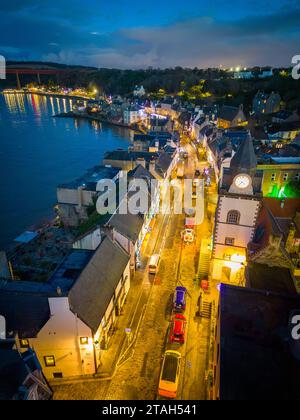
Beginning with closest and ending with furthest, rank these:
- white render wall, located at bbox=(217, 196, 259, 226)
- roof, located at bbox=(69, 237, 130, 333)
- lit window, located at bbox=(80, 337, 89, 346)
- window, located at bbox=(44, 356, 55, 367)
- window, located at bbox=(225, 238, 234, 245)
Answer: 1. lit window, located at bbox=(80, 337, 89, 346)
2. roof, located at bbox=(69, 237, 130, 333)
3. window, located at bbox=(44, 356, 55, 367)
4. white render wall, located at bbox=(217, 196, 259, 226)
5. window, located at bbox=(225, 238, 234, 245)

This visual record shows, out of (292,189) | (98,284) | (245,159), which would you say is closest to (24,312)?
(98,284)

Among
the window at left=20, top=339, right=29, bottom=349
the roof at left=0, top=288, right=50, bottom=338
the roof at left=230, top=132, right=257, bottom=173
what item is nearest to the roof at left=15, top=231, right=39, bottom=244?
the roof at left=0, top=288, right=50, bottom=338

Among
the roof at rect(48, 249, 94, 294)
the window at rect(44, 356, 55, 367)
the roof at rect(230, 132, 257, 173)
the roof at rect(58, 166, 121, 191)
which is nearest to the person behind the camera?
the window at rect(44, 356, 55, 367)

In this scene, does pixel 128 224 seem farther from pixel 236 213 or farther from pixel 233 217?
pixel 236 213

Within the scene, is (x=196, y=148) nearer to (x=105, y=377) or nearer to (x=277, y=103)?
(x=277, y=103)

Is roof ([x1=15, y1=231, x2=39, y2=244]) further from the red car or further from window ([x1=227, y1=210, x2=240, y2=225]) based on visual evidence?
window ([x1=227, y1=210, x2=240, y2=225])
